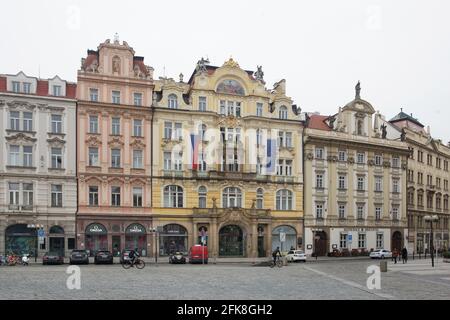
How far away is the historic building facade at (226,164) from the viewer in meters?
62.2

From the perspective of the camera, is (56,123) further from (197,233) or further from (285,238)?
(285,238)

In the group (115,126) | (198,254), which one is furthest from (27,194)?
(198,254)

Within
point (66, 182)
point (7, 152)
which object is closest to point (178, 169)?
point (66, 182)

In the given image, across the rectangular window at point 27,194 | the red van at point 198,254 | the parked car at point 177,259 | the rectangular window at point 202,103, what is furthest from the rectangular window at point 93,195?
the rectangular window at point 202,103

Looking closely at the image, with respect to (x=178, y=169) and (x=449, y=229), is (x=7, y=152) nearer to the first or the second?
(x=178, y=169)

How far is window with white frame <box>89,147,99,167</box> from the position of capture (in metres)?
59.3

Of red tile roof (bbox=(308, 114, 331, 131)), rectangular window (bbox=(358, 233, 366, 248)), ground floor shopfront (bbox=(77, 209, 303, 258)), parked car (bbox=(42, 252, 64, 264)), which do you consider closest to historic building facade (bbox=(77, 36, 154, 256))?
ground floor shopfront (bbox=(77, 209, 303, 258))

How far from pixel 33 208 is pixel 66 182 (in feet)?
13.6

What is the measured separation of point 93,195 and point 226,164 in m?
15.2

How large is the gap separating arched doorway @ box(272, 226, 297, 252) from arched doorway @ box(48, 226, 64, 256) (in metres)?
23.9

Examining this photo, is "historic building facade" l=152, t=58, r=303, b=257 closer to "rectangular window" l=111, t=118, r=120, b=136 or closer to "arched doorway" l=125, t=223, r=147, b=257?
"arched doorway" l=125, t=223, r=147, b=257

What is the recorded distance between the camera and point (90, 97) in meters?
59.5

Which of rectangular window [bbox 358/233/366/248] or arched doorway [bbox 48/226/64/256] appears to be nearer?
arched doorway [bbox 48/226/64/256]

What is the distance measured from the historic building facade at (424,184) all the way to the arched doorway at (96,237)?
42135 millimetres
